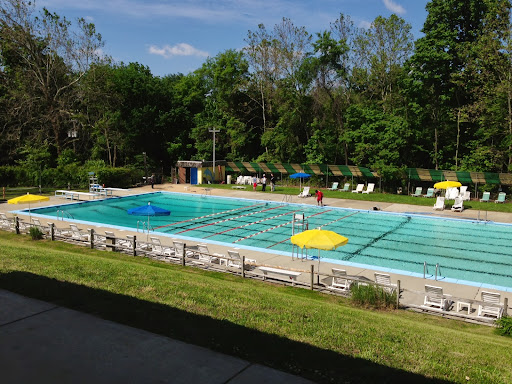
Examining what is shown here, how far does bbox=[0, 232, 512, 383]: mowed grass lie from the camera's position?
500 centimetres

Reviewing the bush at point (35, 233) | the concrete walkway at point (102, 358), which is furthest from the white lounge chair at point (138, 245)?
the concrete walkway at point (102, 358)

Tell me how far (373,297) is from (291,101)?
34336 mm

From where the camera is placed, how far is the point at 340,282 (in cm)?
1252

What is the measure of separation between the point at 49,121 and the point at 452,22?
4045cm

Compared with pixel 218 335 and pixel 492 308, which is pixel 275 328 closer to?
pixel 218 335

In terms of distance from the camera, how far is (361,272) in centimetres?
1391

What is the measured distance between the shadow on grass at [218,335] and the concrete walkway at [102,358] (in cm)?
32

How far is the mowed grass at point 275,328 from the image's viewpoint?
5.00m

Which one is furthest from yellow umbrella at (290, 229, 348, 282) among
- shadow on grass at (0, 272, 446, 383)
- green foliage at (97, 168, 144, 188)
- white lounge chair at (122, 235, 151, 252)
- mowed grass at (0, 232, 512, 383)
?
green foliage at (97, 168, 144, 188)

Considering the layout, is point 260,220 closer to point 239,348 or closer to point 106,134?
point 239,348

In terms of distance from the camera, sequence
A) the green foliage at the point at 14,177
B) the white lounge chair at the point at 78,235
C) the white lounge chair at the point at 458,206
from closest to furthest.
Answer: the white lounge chair at the point at 78,235
the white lounge chair at the point at 458,206
the green foliage at the point at 14,177

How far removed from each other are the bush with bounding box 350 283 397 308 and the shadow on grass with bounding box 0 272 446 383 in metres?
5.56

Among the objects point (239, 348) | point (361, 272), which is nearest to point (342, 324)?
point (239, 348)

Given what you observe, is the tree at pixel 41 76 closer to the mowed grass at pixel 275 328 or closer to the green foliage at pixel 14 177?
the green foliage at pixel 14 177
